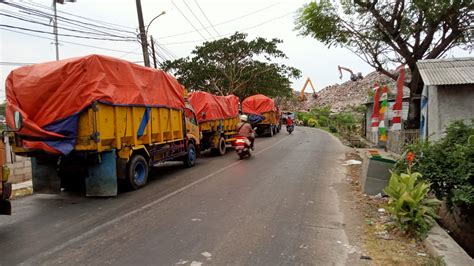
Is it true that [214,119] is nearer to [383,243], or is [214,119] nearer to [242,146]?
[242,146]

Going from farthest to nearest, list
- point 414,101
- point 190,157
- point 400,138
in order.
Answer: point 414,101
point 400,138
point 190,157

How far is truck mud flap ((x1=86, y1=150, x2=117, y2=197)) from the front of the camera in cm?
783

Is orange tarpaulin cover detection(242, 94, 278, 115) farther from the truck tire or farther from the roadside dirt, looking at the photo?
the roadside dirt

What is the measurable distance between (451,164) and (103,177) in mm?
6657

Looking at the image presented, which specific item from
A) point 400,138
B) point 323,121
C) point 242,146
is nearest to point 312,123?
point 323,121

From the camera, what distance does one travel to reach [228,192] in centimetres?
816

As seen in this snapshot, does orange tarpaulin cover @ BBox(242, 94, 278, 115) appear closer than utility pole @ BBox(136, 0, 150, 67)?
No

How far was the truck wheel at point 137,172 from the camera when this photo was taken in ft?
27.8

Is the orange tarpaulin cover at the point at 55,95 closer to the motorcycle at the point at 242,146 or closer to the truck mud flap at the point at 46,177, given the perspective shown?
the truck mud flap at the point at 46,177

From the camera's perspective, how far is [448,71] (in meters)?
11.1

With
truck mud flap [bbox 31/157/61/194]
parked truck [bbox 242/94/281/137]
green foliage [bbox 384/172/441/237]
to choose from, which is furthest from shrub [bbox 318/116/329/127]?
green foliage [bbox 384/172/441/237]

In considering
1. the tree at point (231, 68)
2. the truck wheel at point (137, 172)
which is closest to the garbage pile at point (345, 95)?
the tree at point (231, 68)

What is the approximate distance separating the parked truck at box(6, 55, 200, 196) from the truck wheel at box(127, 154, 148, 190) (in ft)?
0.08

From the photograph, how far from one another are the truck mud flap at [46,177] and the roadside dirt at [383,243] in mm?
6202
